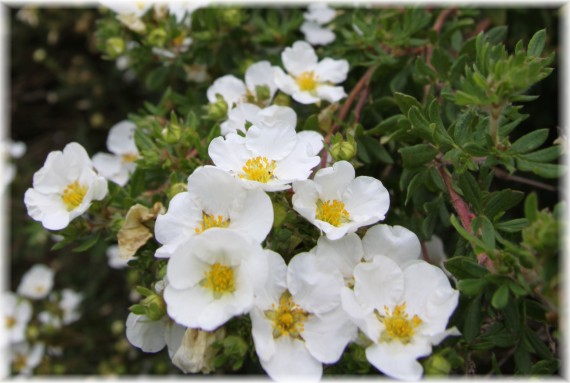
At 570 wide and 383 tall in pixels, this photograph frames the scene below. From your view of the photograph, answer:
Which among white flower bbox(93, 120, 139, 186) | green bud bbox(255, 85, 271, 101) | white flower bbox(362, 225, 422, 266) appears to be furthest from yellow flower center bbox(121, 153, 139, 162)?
white flower bbox(362, 225, 422, 266)

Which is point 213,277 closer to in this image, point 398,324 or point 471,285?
point 398,324

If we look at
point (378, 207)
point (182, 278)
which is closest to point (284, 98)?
point (378, 207)

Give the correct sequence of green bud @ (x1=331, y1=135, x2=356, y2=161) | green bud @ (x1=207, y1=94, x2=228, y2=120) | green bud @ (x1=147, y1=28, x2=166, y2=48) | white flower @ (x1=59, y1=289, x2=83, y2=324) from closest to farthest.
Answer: green bud @ (x1=331, y1=135, x2=356, y2=161)
green bud @ (x1=207, y1=94, x2=228, y2=120)
green bud @ (x1=147, y1=28, x2=166, y2=48)
white flower @ (x1=59, y1=289, x2=83, y2=324)

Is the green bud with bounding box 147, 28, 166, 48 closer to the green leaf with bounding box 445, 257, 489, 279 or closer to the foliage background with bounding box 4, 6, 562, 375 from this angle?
the foliage background with bounding box 4, 6, 562, 375

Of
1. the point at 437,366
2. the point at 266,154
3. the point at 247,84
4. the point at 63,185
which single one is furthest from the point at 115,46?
the point at 437,366

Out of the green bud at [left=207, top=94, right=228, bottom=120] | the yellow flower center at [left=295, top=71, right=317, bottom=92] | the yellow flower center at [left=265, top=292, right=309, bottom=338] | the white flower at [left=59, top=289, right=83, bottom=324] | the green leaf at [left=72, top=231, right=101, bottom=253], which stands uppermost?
the yellow flower center at [left=295, top=71, right=317, bottom=92]

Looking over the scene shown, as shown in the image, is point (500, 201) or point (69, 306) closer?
point (500, 201)

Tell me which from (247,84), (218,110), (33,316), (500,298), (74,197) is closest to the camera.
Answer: (500,298)
